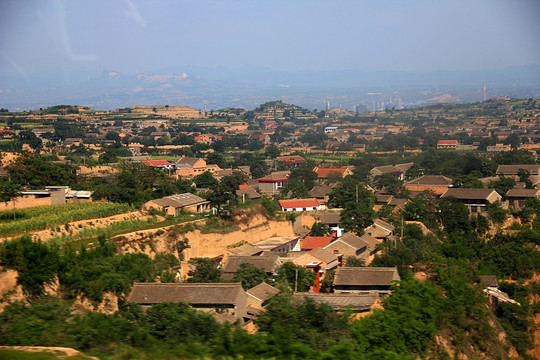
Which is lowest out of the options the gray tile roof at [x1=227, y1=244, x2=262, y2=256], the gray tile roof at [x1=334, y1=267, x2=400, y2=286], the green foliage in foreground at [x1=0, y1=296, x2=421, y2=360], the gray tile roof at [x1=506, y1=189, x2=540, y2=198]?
the gray tile roof at [x1=506, y1=189, x2=540, y2=198]

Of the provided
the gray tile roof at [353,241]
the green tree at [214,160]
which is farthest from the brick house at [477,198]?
the green tree at [214,160]

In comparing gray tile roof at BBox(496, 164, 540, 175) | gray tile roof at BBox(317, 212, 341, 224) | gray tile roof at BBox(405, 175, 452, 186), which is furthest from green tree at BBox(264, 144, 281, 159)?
gray tile roof at BBox(317, 212, 341, 224)

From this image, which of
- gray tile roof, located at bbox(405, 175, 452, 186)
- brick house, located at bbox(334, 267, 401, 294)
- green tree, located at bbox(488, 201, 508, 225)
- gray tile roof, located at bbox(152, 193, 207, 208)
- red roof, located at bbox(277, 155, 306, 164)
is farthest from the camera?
red roof, located at bbox(277, 155, 306, 164)

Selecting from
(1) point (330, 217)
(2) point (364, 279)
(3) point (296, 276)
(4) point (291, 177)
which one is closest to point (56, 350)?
(3) point (296, 276)

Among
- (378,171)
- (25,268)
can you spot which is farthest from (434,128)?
(25,268)

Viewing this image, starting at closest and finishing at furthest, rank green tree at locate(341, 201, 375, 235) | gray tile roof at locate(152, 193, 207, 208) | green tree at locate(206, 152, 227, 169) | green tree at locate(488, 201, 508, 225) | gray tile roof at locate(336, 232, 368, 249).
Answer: gray tile roof at locate(336, 232, 368, 249)
gray tile roof at locate(152, 193, 207, 208)
green tree at locate(341, 201, 375, 235)
green tree at locate(488, 201, 508, 225)
green tree at locate(206, 152, 227, 169)

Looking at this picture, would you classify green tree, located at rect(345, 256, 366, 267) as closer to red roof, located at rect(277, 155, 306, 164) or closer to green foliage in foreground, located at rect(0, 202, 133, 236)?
green foliage in foreground, located at rect(0, 202, 133, 236)

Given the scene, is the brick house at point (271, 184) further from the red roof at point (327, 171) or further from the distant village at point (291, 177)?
the red roof at point (327, 171)

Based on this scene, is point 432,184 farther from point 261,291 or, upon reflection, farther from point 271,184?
point 261,291
